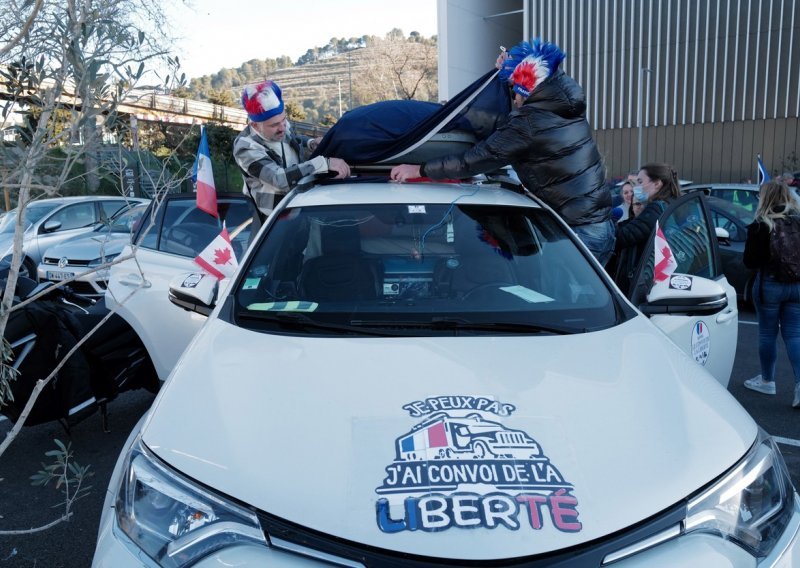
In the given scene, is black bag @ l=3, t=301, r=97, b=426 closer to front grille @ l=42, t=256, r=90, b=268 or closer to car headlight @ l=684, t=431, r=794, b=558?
car headlight @ l=684, t=431, r=794, b=558

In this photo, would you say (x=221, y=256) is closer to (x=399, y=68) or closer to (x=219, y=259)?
(x=219, y=259)

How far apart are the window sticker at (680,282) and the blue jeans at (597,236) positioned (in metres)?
0.96

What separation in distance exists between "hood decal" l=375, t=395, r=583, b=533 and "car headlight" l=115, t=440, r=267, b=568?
35 centimetres

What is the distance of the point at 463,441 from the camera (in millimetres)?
1892

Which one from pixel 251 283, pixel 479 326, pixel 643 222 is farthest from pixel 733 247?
pixel 251 283

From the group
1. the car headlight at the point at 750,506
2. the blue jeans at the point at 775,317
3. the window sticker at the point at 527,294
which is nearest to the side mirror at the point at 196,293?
the window sticker at the point at 527,294

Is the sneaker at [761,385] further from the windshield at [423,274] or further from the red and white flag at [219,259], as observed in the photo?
the red and white flag at [219,259]

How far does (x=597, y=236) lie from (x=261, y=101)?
2245 mm

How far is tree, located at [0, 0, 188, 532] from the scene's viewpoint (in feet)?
7.31

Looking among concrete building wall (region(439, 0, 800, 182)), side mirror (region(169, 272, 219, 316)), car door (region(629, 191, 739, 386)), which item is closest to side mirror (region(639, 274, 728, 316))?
car door (region(629, 191, 739, 386))

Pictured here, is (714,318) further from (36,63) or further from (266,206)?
(36,63)

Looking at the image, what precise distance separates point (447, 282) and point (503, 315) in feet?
1.43

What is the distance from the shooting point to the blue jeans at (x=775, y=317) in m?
5.49

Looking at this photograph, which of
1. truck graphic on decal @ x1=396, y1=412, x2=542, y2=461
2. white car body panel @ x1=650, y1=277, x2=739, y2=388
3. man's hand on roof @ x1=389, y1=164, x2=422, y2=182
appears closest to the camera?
truck graphic on decal @ x1=396, y1=412, x2=542, y2=461
